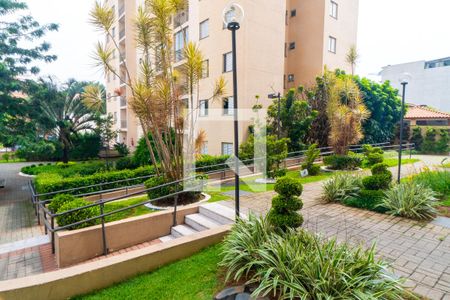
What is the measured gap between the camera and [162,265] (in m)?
4.44

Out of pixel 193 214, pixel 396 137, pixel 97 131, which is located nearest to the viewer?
pixel 193 214

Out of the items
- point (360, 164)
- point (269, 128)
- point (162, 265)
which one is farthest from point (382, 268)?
point (269, 128)

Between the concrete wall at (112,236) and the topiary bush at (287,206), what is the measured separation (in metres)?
3.07

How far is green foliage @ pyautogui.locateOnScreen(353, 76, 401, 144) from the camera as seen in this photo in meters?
17.4

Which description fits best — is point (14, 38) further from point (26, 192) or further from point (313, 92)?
point (313, 92)

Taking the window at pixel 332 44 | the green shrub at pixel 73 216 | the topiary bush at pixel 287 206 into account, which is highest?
the window at pixel 332 44

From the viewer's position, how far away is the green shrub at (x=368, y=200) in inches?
259

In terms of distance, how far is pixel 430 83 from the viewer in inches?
1307

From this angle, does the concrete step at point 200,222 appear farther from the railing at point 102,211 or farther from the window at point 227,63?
the window at point 227,63

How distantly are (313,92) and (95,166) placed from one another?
45.8 ft

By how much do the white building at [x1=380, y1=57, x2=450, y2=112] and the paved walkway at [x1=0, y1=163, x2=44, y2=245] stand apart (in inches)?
1459

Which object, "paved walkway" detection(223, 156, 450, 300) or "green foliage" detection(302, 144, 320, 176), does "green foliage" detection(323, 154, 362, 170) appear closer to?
"green foliage" detection(302, 144, 320, 176)

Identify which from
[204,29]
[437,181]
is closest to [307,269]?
[437,181]

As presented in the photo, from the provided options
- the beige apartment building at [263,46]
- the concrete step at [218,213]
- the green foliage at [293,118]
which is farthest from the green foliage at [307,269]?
the green foliage at [293,118]
